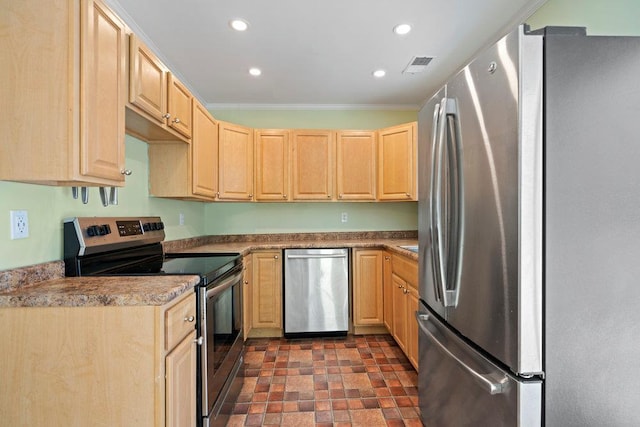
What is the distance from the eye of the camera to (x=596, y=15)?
1.56 metres

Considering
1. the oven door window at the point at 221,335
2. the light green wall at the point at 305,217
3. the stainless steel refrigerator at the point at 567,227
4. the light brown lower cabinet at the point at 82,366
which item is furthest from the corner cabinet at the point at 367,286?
the light brown lower cabinet at the point at 82,366

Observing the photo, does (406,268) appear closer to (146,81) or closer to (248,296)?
(248,296)

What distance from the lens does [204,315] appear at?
59.9 inches

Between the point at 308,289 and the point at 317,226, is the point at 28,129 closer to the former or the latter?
the point at 308,289

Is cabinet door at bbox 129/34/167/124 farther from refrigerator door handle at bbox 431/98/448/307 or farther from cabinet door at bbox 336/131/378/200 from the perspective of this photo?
cabinet door at bbox 336/131/378/200

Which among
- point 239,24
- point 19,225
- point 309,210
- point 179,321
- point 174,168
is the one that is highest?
point 239,24

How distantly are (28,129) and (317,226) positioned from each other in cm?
282

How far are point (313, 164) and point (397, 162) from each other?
2.91 feet

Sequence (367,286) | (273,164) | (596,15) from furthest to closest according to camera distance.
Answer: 1. (273,164)
2. (367,286)
3. (596,15)

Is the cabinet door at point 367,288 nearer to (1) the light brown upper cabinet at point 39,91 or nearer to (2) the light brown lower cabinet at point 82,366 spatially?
(2) the light brown lower cabinet at point 82,366

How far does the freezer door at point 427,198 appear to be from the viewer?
1.48m

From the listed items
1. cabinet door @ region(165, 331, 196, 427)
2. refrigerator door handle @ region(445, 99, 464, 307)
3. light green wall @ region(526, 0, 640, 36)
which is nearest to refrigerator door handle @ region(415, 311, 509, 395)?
refrigerator door handle @ region(445, 99, 464, 307)

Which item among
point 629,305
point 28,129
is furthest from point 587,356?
point 28,129

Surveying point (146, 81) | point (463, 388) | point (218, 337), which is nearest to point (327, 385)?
point (218, 337)
